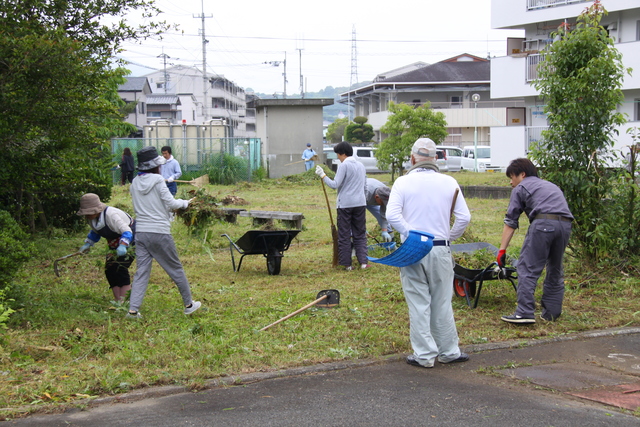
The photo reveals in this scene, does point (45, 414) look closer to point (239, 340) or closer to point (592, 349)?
point (239, 340)

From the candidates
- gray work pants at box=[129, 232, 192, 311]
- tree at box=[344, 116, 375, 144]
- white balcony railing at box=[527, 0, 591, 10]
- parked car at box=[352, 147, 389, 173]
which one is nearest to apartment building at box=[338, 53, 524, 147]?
tree at box=[344, 116, 375, 144]

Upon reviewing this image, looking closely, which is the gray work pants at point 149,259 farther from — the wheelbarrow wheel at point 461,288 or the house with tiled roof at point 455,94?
the house with tiled roof at point 455,94

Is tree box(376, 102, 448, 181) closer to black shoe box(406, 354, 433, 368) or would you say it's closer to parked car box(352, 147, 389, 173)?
parked car box(352, 147, 389, 173)

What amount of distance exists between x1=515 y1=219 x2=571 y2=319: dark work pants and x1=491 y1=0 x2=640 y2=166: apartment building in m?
20.2

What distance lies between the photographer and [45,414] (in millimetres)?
4289

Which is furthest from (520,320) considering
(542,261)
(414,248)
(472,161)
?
(472,161)

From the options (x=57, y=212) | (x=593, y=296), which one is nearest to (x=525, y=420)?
(x=593, y=296)

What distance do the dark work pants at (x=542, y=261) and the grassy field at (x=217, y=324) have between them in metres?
0.25

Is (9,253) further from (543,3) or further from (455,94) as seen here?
(455,94)

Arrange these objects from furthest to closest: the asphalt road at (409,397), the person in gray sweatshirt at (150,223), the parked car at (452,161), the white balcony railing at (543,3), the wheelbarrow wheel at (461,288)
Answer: the parked car at (452,161) < the white balcony railing at (543,3) < the wheelbarrow wheel at (461,288) < the person in gray sweatshirt at (150,223) < the asphalt road at (409,397)

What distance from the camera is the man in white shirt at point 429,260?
5.14 meters

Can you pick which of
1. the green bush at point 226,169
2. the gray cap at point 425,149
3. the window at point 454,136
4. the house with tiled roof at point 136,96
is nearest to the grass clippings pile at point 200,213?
the gray cap at point 425,149

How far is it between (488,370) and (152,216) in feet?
11.2

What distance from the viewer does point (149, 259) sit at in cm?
646
